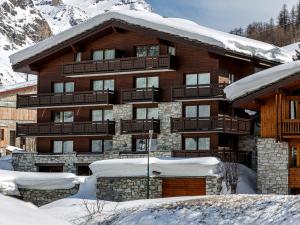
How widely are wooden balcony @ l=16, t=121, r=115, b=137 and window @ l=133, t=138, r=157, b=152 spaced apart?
1.64 metres

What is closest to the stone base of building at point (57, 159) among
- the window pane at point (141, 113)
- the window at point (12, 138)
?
the window pane at point (141, 113)

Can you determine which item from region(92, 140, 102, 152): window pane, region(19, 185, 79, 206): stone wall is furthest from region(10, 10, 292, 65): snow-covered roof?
region(19, 185, 79, 206): stone wall

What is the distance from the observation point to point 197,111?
35.6 m

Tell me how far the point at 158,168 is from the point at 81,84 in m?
12.0

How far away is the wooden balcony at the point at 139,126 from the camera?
35.8 m

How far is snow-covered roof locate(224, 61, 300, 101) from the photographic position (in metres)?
27.8

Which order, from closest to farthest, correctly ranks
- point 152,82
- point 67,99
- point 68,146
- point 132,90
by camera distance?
point 132,90
point 152,82
point 67,99
point 68,146

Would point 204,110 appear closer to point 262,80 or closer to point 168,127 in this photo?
point 168,127

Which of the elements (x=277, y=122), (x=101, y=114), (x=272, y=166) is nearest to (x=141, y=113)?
(x=101, y=114)

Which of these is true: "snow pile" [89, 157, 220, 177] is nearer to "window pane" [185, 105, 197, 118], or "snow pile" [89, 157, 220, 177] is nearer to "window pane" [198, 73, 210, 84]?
"window pane" [185, 105, 197, 118]

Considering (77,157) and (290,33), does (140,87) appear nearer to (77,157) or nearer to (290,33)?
(77,157)

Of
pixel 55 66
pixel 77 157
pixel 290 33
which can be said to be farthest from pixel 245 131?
pixel 290 33

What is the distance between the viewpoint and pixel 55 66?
134ft

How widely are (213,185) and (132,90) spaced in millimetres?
10250
